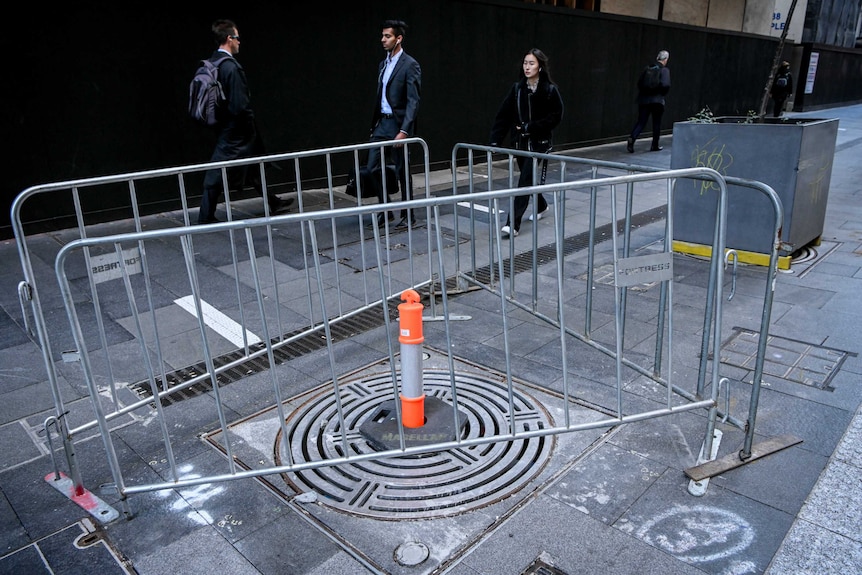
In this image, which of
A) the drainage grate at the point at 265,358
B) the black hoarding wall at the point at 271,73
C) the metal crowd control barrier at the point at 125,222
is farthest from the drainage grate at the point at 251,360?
the black hoarding wall at the point at 271,73

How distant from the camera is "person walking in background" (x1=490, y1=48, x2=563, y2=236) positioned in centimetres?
700

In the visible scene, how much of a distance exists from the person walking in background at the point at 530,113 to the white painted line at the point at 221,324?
11.1 ft

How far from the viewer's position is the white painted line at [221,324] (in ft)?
15.7

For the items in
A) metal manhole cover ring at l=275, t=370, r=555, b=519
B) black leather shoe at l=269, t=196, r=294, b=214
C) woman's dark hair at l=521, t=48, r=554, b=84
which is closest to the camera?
metal manhole cover ring at l=275, t=370, r=555, b=519

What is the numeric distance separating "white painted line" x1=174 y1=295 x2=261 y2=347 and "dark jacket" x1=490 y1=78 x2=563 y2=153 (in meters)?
3.57

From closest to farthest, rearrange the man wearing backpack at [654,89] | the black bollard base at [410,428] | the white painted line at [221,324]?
the black bollard base at [410,428], the white painted line at [221,324], the man wearing backpack at [654,89]

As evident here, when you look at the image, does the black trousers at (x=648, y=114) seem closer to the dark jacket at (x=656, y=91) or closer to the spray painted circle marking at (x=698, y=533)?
the dark jacket at (x=656, y=91)

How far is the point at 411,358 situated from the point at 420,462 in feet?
1.74

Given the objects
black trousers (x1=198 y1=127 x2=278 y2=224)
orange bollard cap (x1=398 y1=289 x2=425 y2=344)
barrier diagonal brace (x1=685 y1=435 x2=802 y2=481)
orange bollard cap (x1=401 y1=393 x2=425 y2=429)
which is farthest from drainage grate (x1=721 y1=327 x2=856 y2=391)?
→ black trousers (x1=198 y1=127 x2=278 y2=224)

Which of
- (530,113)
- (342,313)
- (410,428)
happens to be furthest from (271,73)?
(410,428)

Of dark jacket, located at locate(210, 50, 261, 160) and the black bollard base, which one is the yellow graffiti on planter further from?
dark jacket, located at locate(210, 50, 261, 160)

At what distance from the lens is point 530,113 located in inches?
283

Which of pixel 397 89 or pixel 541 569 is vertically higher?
pixel 397 89

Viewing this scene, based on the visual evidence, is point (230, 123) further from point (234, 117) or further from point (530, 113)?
point (530, 113)
